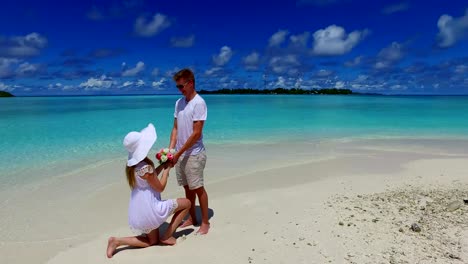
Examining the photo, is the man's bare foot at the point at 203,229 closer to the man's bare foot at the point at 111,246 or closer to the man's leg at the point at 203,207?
the man's leg at the point at 203,207

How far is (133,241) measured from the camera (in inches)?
154

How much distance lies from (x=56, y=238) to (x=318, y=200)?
3.95 m

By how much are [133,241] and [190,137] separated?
1390mm

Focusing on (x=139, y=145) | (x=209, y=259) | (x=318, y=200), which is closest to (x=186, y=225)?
(x=209, y=259)

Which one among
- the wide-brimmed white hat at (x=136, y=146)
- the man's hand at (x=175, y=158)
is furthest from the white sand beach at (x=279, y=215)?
the wide-brimmed white hat at (x=136, y=146)

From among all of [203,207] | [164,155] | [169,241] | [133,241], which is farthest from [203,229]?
[164,155]

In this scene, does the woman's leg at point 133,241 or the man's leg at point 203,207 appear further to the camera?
the man's leg at point 203,207

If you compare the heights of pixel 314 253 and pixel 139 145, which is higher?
pixel 139 145

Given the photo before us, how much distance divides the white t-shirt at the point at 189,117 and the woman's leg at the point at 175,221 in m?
0.63

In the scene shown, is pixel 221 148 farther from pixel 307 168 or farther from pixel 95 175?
pixel 95 175

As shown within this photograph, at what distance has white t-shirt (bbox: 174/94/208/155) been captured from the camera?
→ 13.3 ft

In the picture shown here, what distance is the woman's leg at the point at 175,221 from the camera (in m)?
4.06

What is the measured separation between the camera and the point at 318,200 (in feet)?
18.2

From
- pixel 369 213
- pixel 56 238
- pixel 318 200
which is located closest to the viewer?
pixel 56 238
